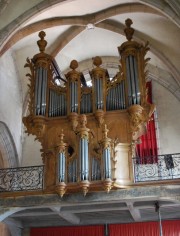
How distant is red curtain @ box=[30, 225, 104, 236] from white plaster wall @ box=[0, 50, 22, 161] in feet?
9.59

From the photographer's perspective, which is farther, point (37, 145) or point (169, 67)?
point (37, 145)

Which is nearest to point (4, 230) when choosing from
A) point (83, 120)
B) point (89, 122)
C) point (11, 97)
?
point (11, 97)

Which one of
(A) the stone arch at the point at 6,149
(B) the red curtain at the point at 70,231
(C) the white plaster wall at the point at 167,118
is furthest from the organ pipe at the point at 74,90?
(B) the red curtain at the point at 70,231

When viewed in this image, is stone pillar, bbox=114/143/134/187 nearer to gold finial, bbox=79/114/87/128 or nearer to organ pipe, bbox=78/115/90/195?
organ pipe, bbox=78/115/90/195

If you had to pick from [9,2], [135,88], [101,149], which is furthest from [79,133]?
[9,2]

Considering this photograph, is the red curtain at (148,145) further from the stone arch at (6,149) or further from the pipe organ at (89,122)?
the stone arch at (6,149)

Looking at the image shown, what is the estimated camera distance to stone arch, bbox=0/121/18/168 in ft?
49.8

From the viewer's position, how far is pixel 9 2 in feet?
40.7

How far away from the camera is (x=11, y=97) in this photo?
1572cm

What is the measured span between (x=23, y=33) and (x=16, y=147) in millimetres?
4373

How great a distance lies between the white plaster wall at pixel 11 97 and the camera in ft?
49.3

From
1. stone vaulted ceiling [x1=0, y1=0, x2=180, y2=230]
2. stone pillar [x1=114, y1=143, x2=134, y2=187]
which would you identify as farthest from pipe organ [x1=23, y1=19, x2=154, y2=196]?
stone vaulted ceiling [x1=0, y1=0, x2=180, y2=230]

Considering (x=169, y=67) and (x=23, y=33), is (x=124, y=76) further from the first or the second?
(x=23, y=33)

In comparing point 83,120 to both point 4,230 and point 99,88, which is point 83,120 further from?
point 4,230
